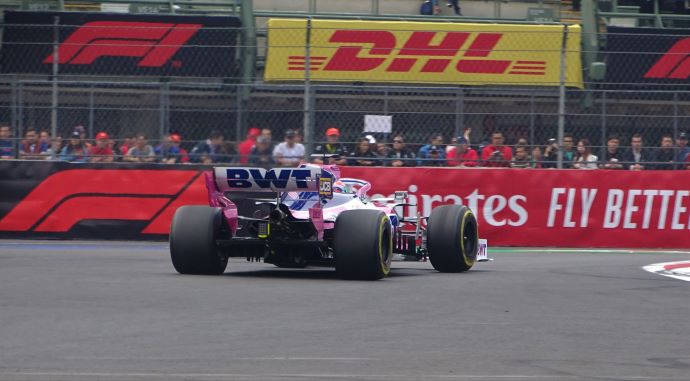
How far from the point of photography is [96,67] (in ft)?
58.0

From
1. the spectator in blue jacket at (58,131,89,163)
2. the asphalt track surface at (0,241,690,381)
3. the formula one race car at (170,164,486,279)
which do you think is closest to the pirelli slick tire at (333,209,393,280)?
the formula one race car at (170,164,486,279)

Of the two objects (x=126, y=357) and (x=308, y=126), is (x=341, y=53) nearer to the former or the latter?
(x=308, y=126)

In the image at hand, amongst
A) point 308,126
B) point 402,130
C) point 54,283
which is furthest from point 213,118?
point 54,283

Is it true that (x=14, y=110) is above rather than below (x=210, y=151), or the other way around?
above

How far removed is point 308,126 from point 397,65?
241 cm

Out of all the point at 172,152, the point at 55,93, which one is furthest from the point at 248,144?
the point at 55,93

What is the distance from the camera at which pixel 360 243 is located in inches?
426

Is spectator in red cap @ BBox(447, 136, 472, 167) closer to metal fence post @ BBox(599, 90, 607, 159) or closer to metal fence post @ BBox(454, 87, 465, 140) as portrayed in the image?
metal fence post @ BBox(454, 87, 465, 140)

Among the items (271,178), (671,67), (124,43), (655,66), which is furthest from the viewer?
(671,67)

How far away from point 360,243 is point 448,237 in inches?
59.3

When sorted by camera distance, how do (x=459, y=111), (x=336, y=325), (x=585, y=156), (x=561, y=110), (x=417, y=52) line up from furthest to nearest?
(x=417, y=52), (x=585, y=156), (x=561, y=110), (x=459, y=111), (x=336, y=325)

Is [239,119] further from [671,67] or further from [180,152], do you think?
[671,67]

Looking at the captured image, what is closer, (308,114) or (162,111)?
(308,114)

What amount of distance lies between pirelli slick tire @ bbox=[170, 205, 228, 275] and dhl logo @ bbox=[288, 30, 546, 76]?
22.2 ft
